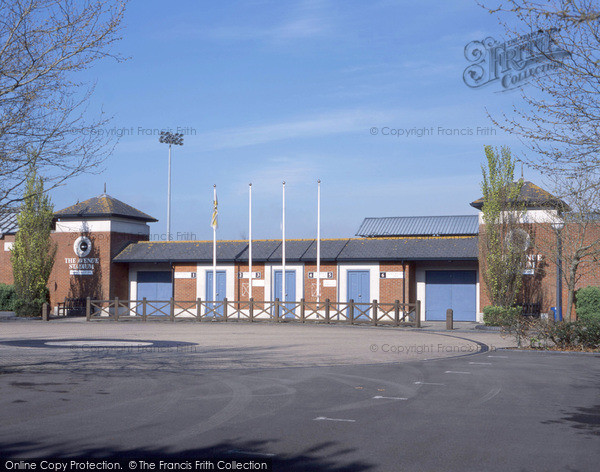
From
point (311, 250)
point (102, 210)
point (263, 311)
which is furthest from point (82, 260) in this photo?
point (311, 250)

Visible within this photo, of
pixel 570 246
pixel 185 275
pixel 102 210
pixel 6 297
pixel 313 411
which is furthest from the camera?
pixel 102 210

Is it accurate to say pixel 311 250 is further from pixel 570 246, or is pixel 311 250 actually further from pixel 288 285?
pixel 570 246

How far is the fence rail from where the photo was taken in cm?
3256

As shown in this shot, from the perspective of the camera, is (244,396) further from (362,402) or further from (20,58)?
(20,58)

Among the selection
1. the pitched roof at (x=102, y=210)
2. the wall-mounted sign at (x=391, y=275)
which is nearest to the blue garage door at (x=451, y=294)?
the wall-mounted sign at (x=391, y=275)

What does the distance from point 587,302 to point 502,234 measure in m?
4.89

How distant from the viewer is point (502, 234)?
102 feet

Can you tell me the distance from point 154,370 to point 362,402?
5.54m

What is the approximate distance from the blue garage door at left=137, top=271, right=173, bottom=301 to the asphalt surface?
22256 mm

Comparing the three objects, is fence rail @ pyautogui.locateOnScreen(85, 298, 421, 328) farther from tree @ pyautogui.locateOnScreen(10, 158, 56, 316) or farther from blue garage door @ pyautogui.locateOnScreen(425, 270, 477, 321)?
tree @ pyautogui.locateOnScreen(10, 158, 56, 316)

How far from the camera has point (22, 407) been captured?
9.89 meters

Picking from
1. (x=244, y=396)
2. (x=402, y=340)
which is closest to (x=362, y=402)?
(x=244, y=396)

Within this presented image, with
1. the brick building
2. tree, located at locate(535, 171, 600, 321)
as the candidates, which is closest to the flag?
the brick building

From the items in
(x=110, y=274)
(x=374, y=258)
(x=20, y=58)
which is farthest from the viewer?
(x=110, y=274)
